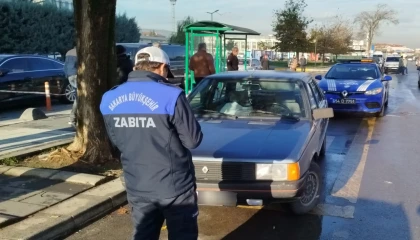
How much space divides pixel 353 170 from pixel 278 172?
3.02 m

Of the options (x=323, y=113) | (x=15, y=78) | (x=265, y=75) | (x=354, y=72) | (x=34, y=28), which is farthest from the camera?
(x=34, y=28)

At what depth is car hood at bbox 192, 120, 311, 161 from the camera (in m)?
4.38

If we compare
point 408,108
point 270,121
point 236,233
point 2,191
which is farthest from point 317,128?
point 408,108

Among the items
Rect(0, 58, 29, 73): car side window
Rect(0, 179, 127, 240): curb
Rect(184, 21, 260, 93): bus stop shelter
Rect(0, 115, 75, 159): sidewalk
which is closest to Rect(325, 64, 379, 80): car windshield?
Rect(184, 21, 260, 93): bus stop shelter

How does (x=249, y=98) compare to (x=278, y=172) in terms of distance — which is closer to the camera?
(x=278, y=172)

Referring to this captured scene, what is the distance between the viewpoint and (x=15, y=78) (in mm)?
12477

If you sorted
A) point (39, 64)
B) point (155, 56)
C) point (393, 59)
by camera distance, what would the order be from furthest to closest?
point (393, 59)
point (39, 64)
point (155, 56)

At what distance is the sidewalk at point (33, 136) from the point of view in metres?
7.47

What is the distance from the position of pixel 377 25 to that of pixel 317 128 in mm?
71887

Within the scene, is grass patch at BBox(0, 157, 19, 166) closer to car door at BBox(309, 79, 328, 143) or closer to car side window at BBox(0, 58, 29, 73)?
car door at BBox(309, 79, 328, 143)

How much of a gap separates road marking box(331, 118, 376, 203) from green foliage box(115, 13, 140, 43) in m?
29.2

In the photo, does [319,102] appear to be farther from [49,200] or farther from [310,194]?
[49,200]

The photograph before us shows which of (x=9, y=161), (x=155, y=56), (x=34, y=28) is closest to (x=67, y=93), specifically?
(x=9, y=161)

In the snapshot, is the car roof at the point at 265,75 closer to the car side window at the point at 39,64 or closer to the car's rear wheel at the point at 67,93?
the car side window at the point at 39,64
